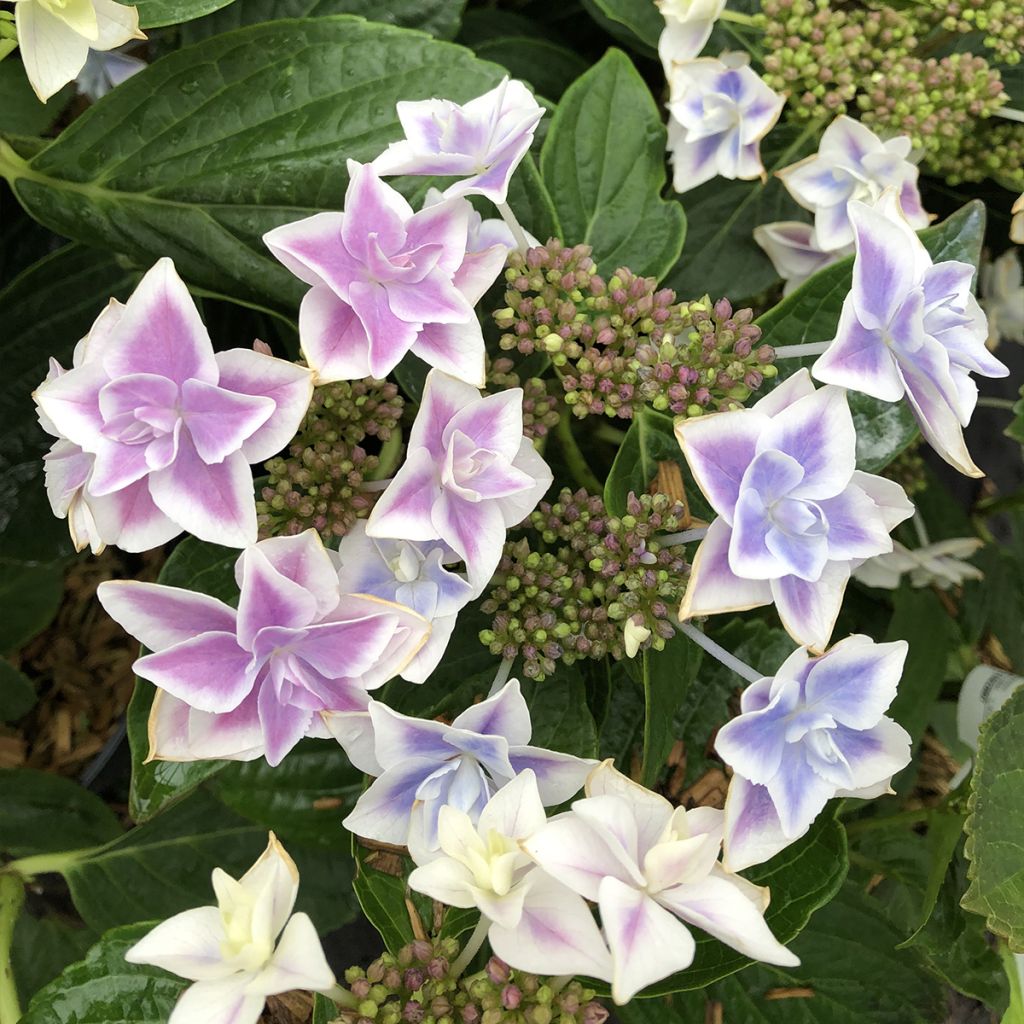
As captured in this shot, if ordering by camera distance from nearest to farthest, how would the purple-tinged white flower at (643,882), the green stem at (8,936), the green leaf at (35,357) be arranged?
the purple-tinged white flower at (643,882)
the green stem at (8,936)
the green leaf at (35,357)

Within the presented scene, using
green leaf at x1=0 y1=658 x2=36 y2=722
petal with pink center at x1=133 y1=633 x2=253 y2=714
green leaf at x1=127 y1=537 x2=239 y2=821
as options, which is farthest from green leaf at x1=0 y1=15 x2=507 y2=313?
green leaf at x1=0 y1=658 x2=36 y2=722

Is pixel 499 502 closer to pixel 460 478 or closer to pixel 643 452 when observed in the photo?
pixel 460 478

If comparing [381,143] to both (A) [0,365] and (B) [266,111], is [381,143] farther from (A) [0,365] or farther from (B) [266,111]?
(A) [0,365]

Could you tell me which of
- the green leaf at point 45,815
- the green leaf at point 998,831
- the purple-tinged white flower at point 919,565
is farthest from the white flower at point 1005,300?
the green leaf at point 45,815

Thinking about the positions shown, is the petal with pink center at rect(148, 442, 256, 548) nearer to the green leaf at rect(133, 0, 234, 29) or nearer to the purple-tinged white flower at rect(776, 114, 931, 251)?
the green leaf at rect(133, 0, 234, 29)

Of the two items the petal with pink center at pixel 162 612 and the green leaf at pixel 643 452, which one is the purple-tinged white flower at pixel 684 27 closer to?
the green leaf at pixel 643 452

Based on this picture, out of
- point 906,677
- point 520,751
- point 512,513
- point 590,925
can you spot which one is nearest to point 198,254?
point 512,513
